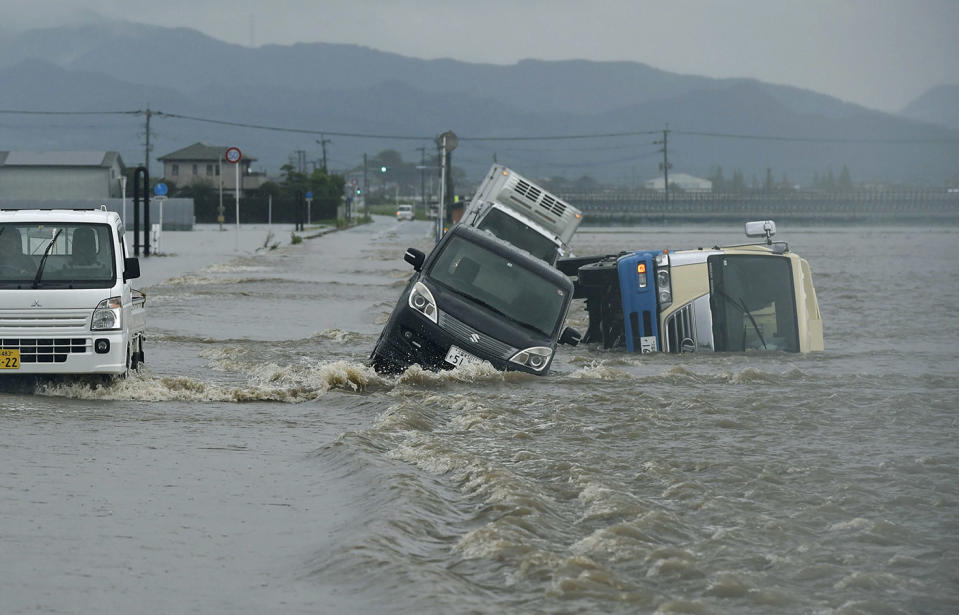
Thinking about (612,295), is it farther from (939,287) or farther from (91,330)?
(939,287)

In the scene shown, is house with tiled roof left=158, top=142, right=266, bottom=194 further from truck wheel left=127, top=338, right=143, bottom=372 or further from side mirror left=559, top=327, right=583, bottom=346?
side mirror left=559, top=327, right=583, bottom=346

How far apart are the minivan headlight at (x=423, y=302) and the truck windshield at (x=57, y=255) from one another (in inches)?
121

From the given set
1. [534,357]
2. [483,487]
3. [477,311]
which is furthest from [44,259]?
[483,487]

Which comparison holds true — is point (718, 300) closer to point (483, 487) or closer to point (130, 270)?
point (130, 270)

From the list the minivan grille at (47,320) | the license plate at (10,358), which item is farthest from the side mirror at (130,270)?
the license plate at (10,358)

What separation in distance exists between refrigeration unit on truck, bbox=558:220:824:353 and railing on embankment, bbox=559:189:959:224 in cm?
9621

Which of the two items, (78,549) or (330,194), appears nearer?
(78,549)

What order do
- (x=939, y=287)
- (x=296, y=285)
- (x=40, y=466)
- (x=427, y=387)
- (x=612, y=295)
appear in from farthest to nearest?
(x=939, y=287), (x=296, y=285), (x=612, y=295), (x=427, y=387), (x=40, y=466)

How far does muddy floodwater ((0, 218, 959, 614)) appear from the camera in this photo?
632 cm

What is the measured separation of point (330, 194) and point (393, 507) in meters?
125

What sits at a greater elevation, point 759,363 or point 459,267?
point 459,267

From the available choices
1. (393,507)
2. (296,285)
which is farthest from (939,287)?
(393,507)

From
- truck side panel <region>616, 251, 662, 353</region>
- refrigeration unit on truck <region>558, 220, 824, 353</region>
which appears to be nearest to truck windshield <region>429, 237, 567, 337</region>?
truck side panel <region>616, 251, 662, 353</region>

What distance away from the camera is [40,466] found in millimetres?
9227
